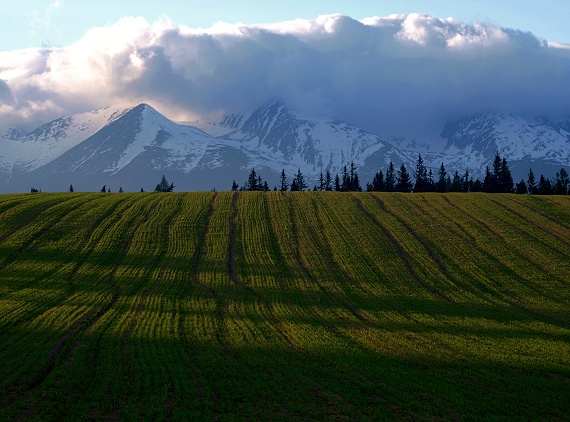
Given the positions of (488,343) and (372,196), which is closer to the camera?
(488,343)

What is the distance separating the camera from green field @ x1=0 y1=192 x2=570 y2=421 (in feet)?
86.8

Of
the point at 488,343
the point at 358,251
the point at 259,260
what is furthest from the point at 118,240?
the point at 488,343

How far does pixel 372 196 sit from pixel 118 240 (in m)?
48.9

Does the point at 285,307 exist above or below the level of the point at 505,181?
below

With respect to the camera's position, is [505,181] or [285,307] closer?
[285,307]

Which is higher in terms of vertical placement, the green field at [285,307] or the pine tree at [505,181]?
the pine tree at [505,181]

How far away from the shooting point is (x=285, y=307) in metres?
51.4

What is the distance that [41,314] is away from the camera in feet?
149

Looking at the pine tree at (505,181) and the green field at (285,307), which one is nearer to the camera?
the green field at (285,307)

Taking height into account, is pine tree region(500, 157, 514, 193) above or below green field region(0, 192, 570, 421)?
above

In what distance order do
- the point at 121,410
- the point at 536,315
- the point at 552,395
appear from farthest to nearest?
1. the point at 536,315
2. the point at 552,395
3. the point at 121,410

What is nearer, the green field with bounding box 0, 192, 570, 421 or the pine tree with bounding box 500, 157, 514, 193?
the green field with bounding box 0, 192, 570, 421

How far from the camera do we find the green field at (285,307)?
26469 millimetres

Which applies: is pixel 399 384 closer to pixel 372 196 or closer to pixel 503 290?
pixel 503 290
